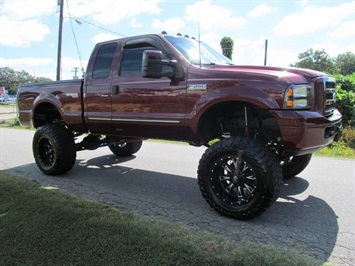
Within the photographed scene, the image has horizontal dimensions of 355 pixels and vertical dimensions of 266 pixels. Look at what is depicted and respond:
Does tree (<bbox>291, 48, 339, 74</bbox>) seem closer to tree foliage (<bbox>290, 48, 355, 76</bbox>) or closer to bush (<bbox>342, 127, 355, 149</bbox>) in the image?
tree foliage (<bbox>290, 48, 355, 76</bbox>)

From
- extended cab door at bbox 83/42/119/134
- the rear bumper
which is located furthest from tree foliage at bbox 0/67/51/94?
the rear bumper

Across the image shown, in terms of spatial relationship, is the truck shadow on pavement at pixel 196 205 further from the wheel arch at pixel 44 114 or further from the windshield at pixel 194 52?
the windshield at pixel 194 52

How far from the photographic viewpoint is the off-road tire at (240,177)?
367 cm

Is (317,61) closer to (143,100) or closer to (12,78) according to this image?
(143,100)

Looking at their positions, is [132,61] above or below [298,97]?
above

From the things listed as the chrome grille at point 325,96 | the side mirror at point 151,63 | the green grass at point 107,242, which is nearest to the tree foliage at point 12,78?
the side mirror at point 151,63

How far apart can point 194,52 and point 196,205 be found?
2085 mm

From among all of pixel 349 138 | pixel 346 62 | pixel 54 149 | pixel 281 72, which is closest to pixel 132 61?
pixel 54 149

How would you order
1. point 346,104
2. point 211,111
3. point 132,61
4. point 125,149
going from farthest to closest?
point 346,104, point 125,149, point 132,61, point 211,111

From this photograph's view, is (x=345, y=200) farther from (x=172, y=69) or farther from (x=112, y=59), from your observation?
(x=112, y=59)

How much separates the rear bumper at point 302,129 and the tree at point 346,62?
84.7 m

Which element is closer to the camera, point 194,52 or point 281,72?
point 281,72

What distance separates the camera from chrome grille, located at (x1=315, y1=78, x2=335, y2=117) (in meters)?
3.77

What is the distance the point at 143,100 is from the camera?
471cm
